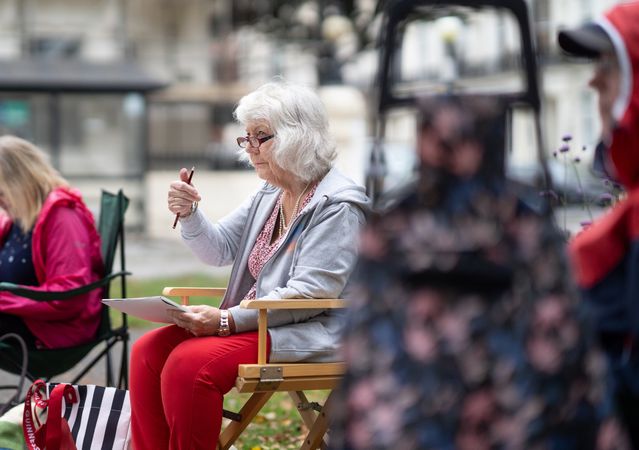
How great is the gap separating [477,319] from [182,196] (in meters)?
2.41

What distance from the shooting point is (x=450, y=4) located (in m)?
2.43

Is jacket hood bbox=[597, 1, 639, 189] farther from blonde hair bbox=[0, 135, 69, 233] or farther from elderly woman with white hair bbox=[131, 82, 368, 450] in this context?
blonde hair bbox=[0, 135, 69, 233]

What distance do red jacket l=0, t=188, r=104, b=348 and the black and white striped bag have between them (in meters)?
0.75

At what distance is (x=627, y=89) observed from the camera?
7.55ft

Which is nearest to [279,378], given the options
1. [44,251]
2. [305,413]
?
[305,413]

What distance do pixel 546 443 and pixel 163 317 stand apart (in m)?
2.17

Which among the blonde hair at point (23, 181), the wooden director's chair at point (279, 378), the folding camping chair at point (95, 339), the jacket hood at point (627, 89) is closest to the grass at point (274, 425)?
the folding camping chair at point (95, 339)

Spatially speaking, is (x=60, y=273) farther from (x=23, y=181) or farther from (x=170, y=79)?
(x=170, y=79)

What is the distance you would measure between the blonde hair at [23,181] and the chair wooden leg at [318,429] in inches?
71.3

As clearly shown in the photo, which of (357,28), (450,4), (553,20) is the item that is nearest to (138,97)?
(357,28)

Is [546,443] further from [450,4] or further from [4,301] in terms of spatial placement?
[4,301]

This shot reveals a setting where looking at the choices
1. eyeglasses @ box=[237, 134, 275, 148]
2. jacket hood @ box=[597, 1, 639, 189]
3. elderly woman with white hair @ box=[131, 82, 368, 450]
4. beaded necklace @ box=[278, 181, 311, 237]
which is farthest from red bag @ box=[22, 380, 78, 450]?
jacket hood @ box=[597, 1, 639, 189]

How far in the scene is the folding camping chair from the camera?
4789 millimetres

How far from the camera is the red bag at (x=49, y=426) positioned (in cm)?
409
